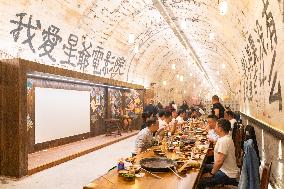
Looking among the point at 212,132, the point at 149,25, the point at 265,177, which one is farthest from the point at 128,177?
the point at 149,25

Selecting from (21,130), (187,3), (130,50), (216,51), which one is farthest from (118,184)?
(216,51)

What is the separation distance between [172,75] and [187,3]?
1643cm

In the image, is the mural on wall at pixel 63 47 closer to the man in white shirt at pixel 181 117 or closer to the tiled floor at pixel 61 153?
the tiled floor at pixel 61 153

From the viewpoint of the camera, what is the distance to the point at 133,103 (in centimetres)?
1880

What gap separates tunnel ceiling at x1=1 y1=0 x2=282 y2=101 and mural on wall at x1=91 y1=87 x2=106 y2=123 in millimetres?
2144

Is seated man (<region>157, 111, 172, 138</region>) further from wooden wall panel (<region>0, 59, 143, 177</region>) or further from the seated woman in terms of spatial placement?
the seated woman

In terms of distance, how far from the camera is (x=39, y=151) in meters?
10.5

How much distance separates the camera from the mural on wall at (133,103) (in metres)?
18.5

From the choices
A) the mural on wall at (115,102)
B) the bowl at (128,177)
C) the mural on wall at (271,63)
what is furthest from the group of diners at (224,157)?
the mural on wall at (115,102)

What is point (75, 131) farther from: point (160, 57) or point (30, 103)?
point (160, 57)

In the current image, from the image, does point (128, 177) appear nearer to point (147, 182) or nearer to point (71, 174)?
point (147, 182)

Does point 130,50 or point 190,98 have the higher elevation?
point 130,50

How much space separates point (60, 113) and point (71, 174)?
430 cm

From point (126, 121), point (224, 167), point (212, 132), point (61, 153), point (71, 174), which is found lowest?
point (71, 174)
